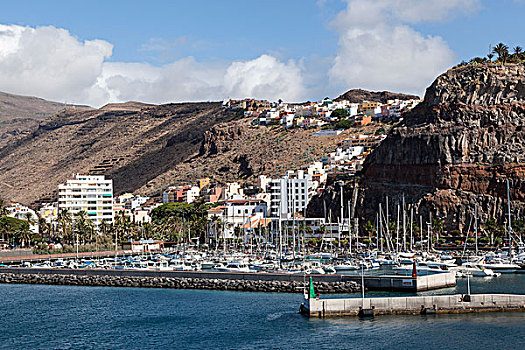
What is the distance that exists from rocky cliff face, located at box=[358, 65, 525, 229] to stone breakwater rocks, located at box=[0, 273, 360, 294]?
214ft

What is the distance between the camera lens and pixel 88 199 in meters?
164

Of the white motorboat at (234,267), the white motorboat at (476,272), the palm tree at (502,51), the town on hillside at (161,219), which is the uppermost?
the palm tree at (502,51)

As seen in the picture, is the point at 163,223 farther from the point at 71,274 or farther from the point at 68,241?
the point at 71,274

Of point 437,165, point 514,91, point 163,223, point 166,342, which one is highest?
point 514,91

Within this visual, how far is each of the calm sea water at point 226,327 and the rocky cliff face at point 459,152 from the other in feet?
203

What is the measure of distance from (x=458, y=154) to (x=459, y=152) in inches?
18.3

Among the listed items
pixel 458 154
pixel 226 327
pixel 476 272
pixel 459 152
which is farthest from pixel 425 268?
pixel 459 152

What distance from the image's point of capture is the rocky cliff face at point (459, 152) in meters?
134

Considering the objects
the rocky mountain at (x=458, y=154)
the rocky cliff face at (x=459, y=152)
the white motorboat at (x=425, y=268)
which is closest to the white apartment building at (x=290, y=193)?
the rocky mountain at (x=458, y=154)

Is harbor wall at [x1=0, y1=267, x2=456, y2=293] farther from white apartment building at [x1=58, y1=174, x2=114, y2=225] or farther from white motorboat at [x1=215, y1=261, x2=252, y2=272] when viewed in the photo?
white apartment building at [x1=58, y1=174, x2=114, y2=225]

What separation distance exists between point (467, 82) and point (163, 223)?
70498 mm

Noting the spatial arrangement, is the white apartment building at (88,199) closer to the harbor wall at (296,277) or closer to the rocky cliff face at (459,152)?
the rocky cliff face at (459,152)

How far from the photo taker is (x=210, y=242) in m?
150

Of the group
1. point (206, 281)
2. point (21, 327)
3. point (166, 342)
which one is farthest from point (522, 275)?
point (21, 327)
